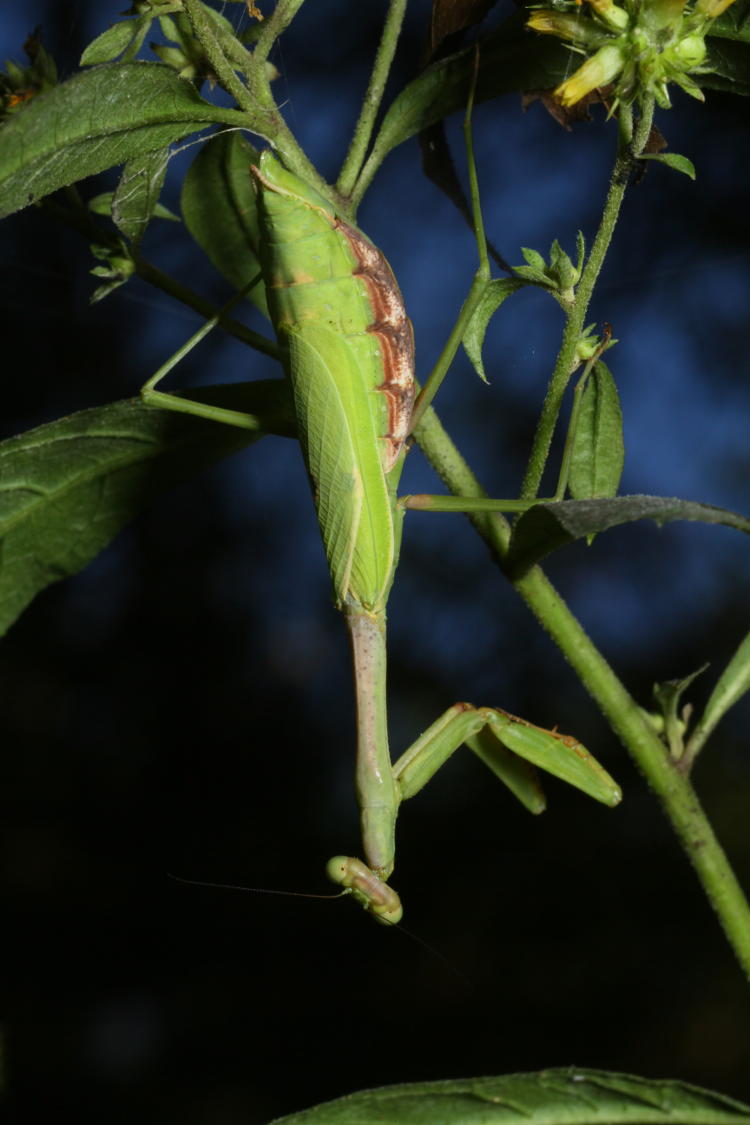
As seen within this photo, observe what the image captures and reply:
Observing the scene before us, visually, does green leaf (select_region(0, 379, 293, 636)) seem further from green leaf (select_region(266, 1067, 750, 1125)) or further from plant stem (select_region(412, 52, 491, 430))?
green leaf (select_region(266, 1067, 750, 1125))

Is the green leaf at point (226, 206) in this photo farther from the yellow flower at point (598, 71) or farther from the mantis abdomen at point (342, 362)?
the yellow flower at point (598, 71)

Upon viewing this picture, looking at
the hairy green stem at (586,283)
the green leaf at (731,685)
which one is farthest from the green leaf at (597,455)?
the green leaf at (731,685)

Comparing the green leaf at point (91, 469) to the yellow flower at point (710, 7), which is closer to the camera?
the yellow flower at point (710, 7)

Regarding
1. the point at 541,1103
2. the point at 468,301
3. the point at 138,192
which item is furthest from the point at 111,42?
the point at 541,1103

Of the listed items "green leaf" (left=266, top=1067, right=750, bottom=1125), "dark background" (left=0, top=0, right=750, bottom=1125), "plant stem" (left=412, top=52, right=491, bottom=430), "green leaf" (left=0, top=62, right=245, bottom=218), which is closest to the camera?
"green leaf" (left=0, top=62, right=245, bottom=218)

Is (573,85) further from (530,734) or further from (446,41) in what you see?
(530,734)

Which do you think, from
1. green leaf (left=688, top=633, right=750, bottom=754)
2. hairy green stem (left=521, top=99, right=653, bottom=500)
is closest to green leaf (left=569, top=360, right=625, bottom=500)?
hairy green stem (left=521, top=99, right=653, bottom=500)

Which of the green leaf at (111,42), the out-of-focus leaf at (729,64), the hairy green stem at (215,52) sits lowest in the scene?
the out-of-focus leaf at (729,64)
